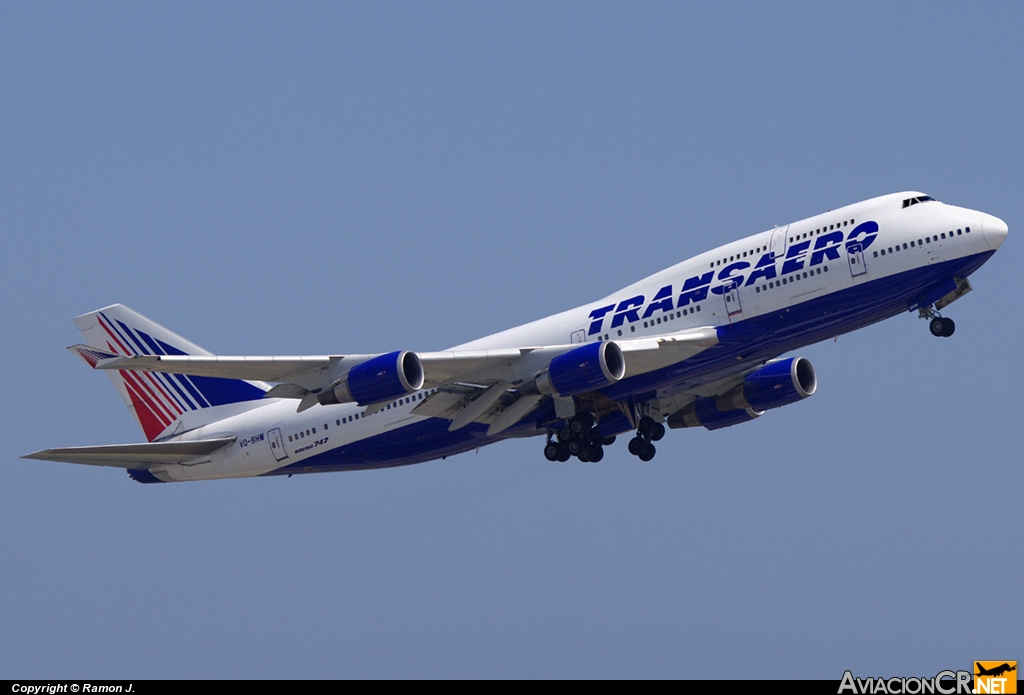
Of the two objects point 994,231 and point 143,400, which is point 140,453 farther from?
point 994,231

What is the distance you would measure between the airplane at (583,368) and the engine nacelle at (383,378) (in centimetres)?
4

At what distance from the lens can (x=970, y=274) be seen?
3928 cm

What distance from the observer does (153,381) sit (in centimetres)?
4919

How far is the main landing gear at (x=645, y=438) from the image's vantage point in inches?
1813

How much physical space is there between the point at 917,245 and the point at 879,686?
13410 millimetres

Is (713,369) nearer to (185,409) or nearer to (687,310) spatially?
(687,310)

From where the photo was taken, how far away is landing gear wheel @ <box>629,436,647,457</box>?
151 ft

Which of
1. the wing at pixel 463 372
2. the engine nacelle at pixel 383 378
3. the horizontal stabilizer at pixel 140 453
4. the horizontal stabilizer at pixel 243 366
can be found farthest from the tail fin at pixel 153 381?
the engine nacelle at pixel 383 378

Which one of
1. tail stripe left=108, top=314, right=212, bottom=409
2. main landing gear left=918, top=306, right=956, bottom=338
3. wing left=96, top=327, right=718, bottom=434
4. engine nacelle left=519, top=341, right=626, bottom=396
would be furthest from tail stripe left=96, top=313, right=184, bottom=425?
main landing gear left=918, top=306, right=956, bottom=338

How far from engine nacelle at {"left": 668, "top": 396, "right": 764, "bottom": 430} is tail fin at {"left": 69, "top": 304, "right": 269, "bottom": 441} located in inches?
566

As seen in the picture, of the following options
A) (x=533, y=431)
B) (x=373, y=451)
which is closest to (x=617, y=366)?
(x=533, y=431)

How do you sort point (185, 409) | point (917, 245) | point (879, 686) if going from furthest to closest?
1. point (185, 409)
2. point (917, 245)
3. point (879, 686)

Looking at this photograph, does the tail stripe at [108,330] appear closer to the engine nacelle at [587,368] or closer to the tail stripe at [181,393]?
the tail stripe at [181,393]

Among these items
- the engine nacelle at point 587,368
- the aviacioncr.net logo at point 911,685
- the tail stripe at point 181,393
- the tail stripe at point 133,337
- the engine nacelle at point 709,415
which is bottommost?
the aviacioncr.net logo at point 911,685
